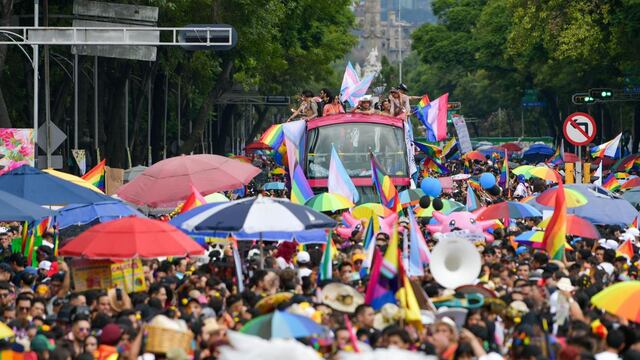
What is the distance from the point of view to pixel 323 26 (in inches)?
2331

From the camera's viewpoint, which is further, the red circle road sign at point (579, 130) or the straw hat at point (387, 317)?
the red circle road sign at point (579, 130)

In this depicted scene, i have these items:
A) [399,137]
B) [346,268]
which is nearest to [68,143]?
[399,137]

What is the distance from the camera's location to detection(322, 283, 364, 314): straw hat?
1322 cm

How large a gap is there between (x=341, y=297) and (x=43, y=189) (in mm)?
8476

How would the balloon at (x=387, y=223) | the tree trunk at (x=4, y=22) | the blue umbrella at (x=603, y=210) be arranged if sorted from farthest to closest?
the tree trunk at (x=4, y=22) → the blue umbrella at (x=603, y=210) → the balloon at (x=387, y=223)

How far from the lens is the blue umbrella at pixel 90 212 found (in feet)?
68.4

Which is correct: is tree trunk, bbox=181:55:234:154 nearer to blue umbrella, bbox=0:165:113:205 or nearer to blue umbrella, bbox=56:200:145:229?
blue umbrella, bbox=56:200:145:229

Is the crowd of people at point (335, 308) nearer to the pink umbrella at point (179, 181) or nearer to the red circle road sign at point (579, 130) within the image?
the pink umbrella at point (179, 181)

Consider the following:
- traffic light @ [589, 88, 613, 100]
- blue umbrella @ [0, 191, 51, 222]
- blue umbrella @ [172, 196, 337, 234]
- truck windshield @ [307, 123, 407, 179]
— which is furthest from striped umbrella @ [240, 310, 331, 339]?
traffic light @ [589, 88, 613, 100]

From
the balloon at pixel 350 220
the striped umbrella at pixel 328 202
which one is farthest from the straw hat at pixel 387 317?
the balloon at pixel 350 220

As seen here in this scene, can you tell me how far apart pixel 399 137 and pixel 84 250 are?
14.8m

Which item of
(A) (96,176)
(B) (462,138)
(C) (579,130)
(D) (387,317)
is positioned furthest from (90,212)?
(B) (462,138)

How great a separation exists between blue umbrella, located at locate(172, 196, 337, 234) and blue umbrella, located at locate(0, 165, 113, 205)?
4.61 metres

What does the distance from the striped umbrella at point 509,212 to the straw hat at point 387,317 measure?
31.1 feet
